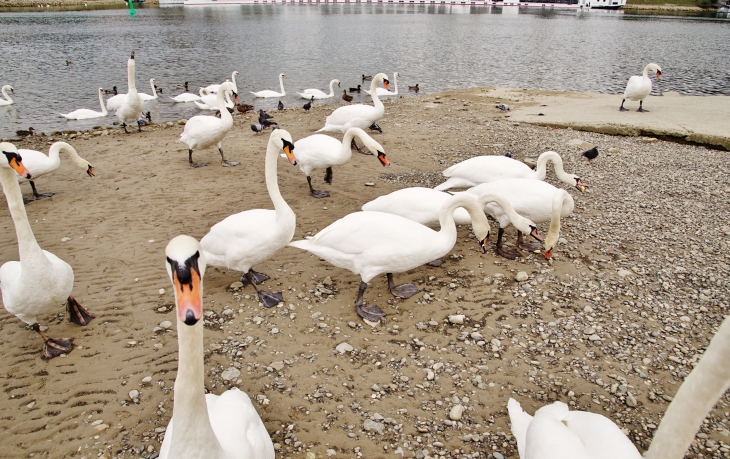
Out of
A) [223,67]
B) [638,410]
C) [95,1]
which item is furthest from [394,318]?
[95,1]

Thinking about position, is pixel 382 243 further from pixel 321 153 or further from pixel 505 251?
pixel 321 153

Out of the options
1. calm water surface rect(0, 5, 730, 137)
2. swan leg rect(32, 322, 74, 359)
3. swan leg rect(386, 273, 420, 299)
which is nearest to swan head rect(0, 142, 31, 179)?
swan leg rect(32, 322, 74, 359)

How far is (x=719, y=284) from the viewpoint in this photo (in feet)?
18.2

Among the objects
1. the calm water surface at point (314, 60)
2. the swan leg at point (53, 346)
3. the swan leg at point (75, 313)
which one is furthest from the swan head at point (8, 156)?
the calm water surface at point (314, 60)

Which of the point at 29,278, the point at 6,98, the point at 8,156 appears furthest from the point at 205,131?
the point at 6,98

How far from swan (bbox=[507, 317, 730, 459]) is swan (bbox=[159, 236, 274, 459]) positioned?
1871 millimetres

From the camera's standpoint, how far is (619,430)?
2.96m

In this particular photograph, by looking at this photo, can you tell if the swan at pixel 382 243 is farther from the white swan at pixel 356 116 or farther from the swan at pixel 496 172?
the white swan at pixel 356 116

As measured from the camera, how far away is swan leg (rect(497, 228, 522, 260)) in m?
6.30

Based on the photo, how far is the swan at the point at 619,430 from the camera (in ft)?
7.14

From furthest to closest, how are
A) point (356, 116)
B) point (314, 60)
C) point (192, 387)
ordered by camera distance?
point (314, 60)
point (356, 116)
point (192, 387)

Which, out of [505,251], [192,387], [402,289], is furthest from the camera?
[505,251]

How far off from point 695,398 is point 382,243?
3.16m

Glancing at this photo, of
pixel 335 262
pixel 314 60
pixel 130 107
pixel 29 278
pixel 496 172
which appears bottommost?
pixel 335 262
